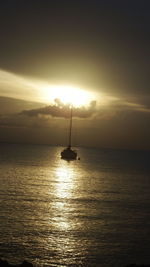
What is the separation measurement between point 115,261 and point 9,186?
5862cm

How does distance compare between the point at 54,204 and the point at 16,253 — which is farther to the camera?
the point at 54,204

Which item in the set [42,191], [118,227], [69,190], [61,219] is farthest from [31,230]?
[69,190]

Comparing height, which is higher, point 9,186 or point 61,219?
point 9,186

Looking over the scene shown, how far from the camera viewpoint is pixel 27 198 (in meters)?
75.5

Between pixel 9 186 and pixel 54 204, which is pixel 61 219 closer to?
pixel 54 204

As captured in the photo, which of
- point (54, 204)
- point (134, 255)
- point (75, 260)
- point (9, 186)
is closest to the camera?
point (75, 260)

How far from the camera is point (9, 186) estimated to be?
93562 millimetres

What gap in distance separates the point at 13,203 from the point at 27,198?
8.05 m

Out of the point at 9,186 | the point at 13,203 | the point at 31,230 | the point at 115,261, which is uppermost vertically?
the point at 9,186

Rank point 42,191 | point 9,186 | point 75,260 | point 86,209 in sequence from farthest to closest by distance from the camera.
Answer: point 9,186 → point 42,191 → point 86,209 → point 75,260

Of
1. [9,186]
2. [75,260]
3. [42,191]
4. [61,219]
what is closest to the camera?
[75,260]

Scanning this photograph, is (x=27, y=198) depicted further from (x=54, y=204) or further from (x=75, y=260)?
(x=75, y=260)

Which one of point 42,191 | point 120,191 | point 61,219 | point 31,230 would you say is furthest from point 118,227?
point 120,191

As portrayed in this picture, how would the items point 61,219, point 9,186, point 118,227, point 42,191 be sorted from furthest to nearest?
point 9,186, point 42,191, point 61,219, point 118,227
